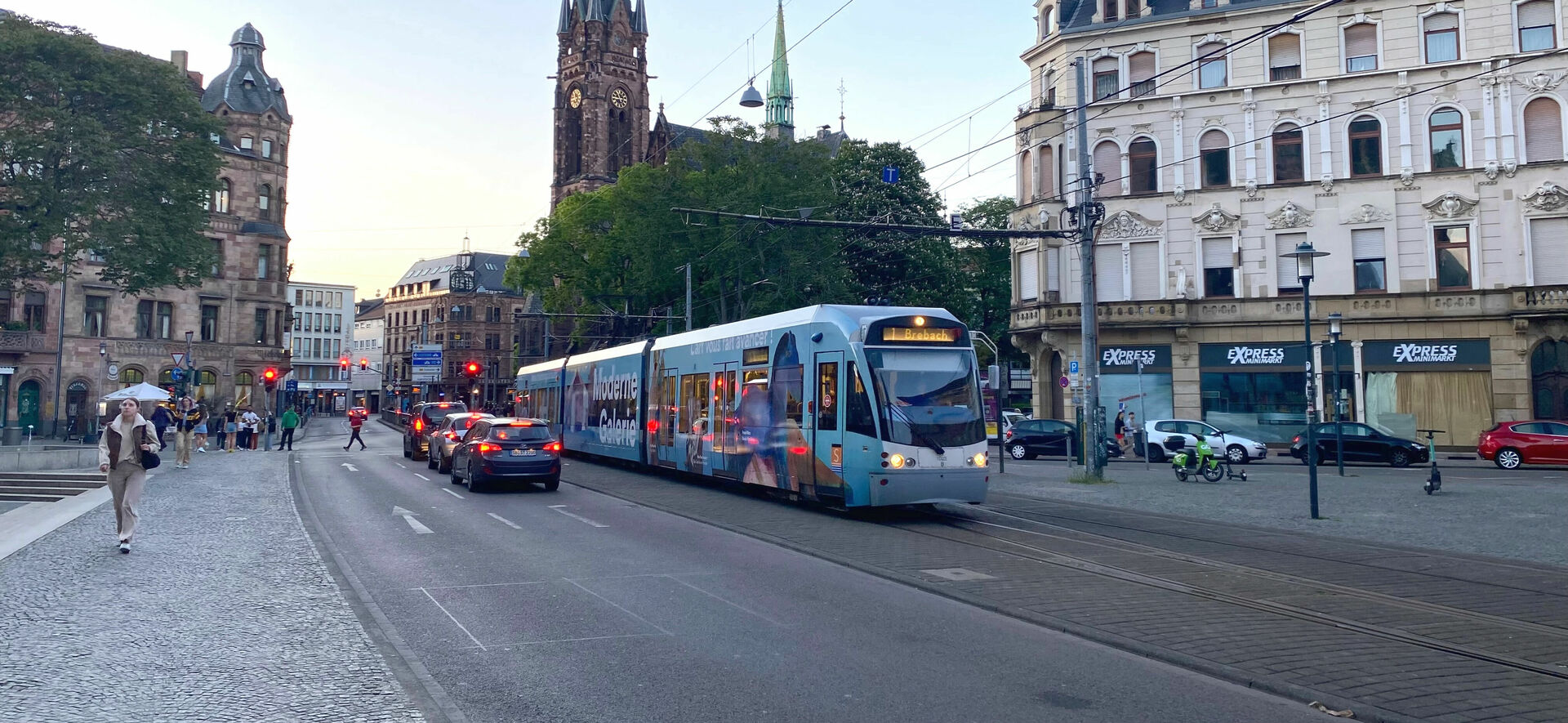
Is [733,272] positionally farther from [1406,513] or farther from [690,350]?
[1406,513]

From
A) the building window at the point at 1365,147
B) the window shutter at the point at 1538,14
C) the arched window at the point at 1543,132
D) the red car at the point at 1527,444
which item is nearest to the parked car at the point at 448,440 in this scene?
the red car at the point at 1527,444

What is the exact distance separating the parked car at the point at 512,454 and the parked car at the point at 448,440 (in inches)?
145

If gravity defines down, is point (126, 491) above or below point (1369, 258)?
below

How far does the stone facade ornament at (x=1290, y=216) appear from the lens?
36094mm

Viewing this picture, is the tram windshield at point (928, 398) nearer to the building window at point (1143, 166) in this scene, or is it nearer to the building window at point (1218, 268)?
the building window at point (1218, 268)

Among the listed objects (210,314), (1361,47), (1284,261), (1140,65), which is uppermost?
(1140,65)

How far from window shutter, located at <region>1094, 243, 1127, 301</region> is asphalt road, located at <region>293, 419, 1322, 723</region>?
28.5m

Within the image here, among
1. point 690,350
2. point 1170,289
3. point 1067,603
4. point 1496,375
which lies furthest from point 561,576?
point 1496,375

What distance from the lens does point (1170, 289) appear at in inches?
1486

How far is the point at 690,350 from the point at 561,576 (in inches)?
452

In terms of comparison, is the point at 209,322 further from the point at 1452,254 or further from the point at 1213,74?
the point at 1452,254

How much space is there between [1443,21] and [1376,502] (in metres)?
23.9

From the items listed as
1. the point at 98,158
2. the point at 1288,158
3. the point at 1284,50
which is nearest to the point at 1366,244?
the point at 1288,158

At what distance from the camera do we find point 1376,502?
18781 millimetres
